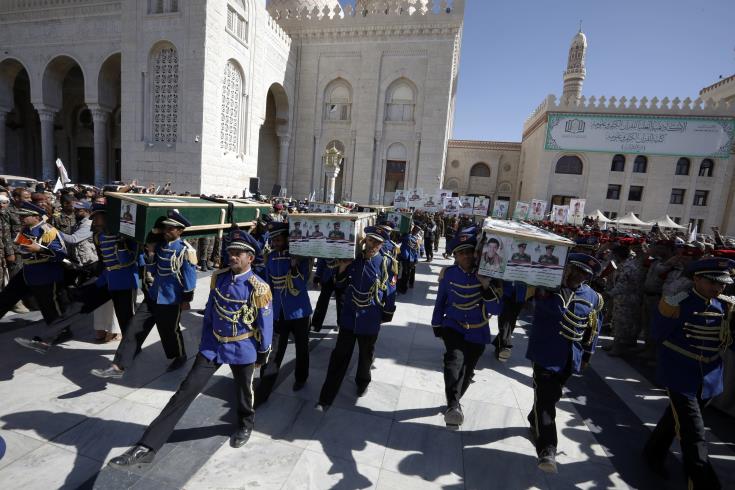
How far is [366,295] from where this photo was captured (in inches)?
143

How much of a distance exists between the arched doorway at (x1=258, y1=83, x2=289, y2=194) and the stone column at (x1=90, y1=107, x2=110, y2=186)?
997 centimetres

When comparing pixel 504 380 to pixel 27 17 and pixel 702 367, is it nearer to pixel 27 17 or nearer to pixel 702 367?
pixel 702 367

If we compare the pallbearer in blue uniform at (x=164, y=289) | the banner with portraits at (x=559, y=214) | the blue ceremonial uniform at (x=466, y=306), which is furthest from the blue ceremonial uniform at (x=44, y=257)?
the banner with portraits at (x=559, y=214)

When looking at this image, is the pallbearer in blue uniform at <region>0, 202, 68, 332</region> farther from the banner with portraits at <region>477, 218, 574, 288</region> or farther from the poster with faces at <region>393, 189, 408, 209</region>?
the poster with faces at <region>393, 189, 408, 209</region>

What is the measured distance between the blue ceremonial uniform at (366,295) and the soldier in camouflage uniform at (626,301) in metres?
4.25

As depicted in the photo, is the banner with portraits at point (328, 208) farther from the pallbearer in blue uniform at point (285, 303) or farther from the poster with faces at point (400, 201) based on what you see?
the pallbearer in blue uniform at point (285, 303)

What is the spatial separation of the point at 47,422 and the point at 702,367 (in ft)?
17.5

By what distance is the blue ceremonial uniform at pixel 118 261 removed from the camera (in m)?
4.09

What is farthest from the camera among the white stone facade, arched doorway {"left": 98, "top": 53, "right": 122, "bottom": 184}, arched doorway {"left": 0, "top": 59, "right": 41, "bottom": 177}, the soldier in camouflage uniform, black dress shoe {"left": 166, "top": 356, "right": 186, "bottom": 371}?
the white stone facade

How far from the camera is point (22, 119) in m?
24.9

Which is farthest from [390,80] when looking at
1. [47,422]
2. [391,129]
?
[47,422]

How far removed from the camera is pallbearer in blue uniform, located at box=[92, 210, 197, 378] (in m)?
3.58

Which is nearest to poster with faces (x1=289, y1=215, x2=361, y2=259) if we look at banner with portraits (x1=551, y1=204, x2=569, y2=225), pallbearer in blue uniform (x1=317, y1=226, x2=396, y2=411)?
pallbearer in blue uniform (x1=317, y1=226, x2=396, y2=411)

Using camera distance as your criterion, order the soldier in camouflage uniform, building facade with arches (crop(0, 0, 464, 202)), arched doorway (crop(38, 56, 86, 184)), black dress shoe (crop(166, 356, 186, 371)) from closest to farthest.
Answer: black dress shoe (crop(166, 356, 186, 371)) → the soldier in camouflage uniform → building facade with arches (crop(0, 0, 464, 202)) → arched doorway (crop(38, 56, 86, 184))
